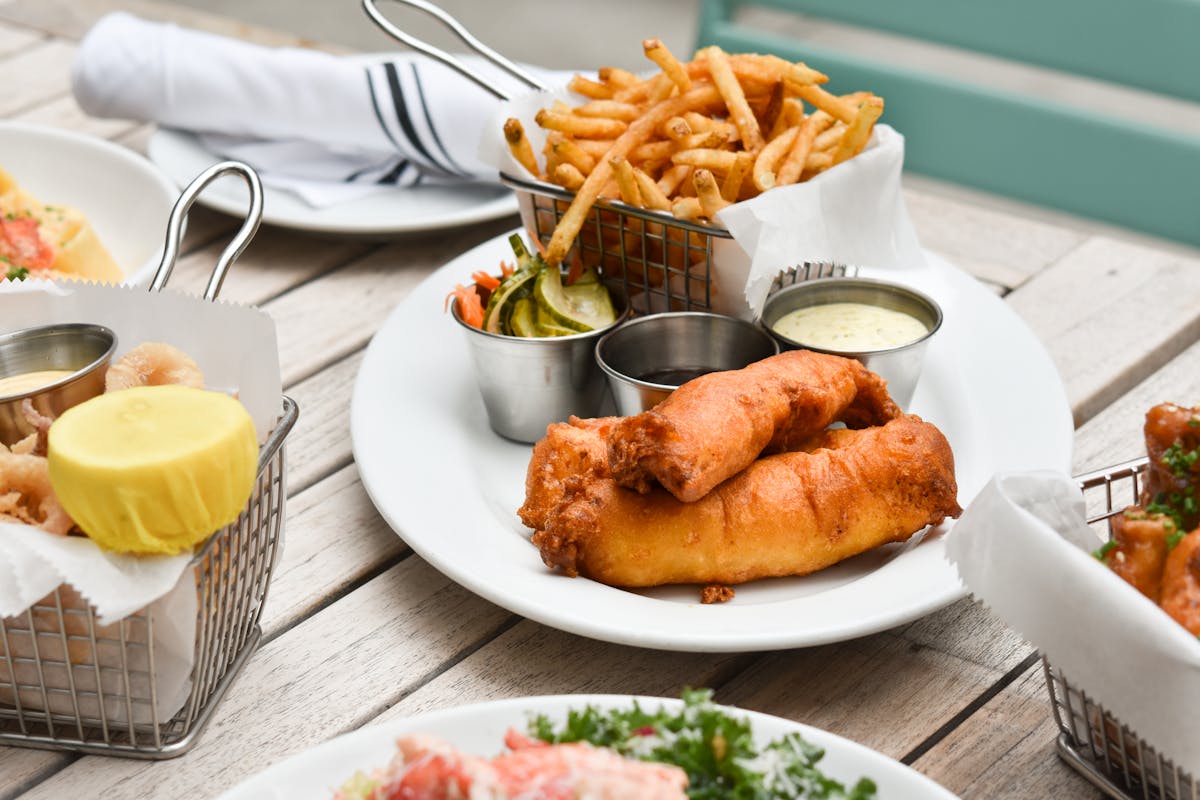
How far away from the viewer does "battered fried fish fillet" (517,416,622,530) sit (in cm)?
177

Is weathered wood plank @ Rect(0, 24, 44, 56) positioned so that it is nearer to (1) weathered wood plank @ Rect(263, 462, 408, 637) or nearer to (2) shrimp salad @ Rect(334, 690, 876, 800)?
(1) weathered wood plank @ Rect(263, 462, 408, 637)

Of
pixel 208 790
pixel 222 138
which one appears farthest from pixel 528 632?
pixel 222 138

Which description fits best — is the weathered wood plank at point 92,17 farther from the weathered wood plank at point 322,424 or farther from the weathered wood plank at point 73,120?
the weathered wood plank at point 322,424

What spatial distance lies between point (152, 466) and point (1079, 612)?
0.91 metres

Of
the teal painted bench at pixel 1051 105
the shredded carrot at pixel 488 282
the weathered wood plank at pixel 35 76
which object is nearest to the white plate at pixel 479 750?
the shredded carrot at pixel 488 282

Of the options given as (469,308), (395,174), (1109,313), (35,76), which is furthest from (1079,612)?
(35,76)

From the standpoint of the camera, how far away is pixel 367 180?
297 cm

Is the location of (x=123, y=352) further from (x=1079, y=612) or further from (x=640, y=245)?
(x=1079, y=612)

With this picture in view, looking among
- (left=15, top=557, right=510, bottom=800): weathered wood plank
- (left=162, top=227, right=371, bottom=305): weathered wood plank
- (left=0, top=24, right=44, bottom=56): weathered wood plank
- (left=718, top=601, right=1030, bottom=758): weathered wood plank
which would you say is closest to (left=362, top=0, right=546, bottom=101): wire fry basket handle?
(left=162, top=227, right=371, bottom=305): weathered wood plank

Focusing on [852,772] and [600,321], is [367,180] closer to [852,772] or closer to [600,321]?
[600,321]

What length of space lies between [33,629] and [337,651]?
399 millimetres

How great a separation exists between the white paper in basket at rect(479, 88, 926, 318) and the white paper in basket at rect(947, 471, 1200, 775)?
0.85 metres

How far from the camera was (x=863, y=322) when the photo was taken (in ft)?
7.52

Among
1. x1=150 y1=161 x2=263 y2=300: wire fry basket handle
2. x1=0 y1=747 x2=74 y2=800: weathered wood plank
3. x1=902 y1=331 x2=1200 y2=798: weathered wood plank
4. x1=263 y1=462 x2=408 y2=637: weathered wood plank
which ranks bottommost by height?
x1=263 y1=462 x2=408 y2=637: weathered wood plank
